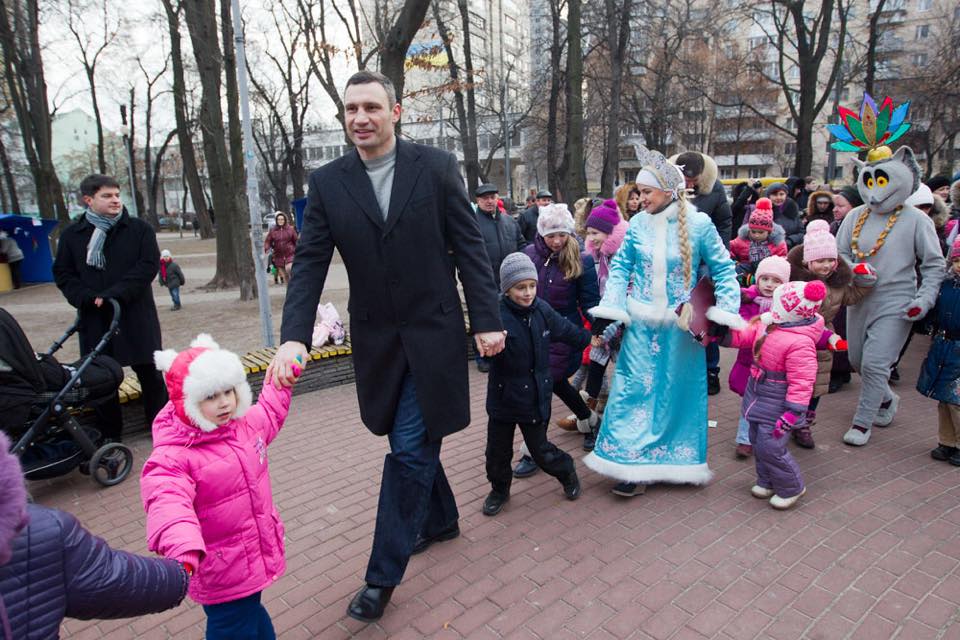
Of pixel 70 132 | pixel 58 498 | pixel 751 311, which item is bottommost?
pixel 58 498

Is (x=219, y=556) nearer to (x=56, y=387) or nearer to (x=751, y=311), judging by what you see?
(x=56, y=387)

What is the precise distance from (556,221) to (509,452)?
1.75 m

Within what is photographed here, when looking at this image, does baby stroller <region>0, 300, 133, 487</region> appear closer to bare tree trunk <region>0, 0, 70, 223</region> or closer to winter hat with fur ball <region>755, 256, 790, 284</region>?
winter hat with fur ball <region>755, 256, 790, 284</region>

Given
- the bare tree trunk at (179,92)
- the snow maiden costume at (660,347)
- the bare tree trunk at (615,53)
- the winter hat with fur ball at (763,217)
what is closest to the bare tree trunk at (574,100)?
the bare tree trunk at (615,53)

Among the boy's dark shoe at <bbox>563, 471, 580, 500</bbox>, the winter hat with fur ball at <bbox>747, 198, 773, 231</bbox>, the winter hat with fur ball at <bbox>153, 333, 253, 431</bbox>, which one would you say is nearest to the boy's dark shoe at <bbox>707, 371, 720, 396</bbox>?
the winter hat with fur ball at <bbox>747, 198, 773, 231</bbox>

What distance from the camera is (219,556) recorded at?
221cm

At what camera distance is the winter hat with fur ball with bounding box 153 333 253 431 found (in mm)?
2133

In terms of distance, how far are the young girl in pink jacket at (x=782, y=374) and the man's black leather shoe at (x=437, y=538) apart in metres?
1.85

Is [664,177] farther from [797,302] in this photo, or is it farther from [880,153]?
[880,153]

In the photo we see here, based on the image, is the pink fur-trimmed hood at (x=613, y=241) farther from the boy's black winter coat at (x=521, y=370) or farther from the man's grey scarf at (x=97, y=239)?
the man's grey scarf at (x=97, y=239)

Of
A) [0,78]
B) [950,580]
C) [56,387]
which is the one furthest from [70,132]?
[950,580]

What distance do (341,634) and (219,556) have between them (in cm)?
82

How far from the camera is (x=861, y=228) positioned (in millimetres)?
4715

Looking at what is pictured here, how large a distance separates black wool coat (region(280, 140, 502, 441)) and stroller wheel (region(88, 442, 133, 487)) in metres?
2.47
